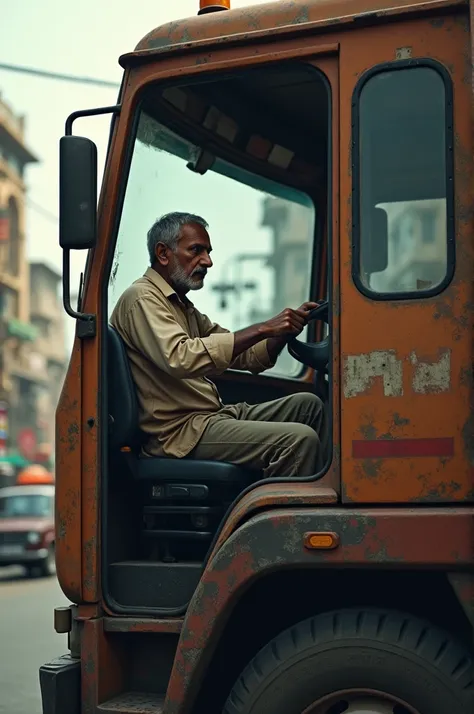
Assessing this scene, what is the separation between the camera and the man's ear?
430 cm

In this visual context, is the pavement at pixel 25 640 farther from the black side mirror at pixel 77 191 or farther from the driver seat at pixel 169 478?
the black side mirror at pixel 77 191

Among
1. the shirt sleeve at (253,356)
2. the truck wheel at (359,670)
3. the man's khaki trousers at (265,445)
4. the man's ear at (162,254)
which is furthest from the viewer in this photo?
the shirt sleeve at (253,356)

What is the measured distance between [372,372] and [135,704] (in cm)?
138

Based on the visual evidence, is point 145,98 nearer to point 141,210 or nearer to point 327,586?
point 141,210

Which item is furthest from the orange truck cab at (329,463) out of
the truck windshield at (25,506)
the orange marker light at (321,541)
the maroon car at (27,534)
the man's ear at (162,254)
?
the truck windshield at (25,506)

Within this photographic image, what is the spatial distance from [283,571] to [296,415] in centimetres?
99

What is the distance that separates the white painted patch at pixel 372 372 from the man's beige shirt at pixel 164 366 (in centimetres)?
58

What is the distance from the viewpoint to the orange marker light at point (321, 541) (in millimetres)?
3289

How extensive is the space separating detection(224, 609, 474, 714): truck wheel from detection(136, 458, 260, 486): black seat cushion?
0.66 meters

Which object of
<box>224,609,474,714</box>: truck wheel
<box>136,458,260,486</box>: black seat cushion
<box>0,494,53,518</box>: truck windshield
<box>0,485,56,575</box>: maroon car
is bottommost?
<box>0,485,56,575</box>: maroon car

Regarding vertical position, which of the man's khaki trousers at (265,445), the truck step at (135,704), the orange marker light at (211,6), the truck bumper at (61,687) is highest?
the orange marker light at (211,6)

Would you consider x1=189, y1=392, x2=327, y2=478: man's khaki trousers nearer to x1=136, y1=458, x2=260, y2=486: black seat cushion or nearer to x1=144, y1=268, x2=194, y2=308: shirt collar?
x1=136, y1=458, x2=260, y2=486: black seat cushion

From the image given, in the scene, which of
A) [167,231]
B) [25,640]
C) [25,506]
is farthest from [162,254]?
[25,506]

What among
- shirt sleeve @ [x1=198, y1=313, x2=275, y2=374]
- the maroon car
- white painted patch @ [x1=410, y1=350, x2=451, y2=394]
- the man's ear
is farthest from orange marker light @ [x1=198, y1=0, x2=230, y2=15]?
the maroon car
